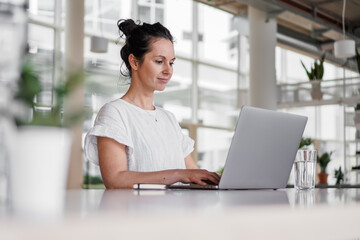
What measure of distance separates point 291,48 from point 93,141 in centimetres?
789

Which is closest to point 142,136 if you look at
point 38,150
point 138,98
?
point 138,98

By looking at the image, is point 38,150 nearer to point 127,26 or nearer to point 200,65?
point 127,26

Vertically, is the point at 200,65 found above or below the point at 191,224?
above

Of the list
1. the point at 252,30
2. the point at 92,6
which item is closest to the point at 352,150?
the point at 252,30

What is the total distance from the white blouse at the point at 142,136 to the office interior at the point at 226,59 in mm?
3235

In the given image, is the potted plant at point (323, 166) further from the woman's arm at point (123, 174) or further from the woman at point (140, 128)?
the woman's arm at point (123, 174)

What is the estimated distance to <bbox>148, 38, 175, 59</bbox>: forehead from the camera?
2275mm

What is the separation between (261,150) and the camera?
1.63 metres

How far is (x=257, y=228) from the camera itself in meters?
0.58

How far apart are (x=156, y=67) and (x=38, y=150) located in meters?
1.72

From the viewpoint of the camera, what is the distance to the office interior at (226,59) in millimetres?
7156

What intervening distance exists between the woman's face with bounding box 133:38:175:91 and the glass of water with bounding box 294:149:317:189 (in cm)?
77

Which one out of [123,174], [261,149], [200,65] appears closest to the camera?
[261,149]

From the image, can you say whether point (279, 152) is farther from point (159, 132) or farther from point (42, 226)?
point (42, 226)
